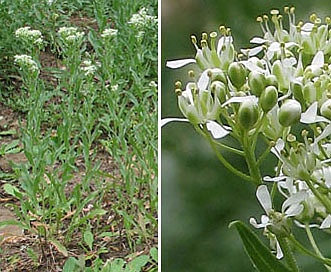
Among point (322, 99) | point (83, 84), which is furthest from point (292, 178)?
point (83, 84)

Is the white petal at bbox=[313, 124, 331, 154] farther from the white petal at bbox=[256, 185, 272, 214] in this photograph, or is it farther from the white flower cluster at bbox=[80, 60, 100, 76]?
the white flower cluster at bbox=[80, 60, 100, 76]

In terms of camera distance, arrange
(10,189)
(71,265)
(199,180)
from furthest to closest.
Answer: (10,189) < (71,265) < (199,180)

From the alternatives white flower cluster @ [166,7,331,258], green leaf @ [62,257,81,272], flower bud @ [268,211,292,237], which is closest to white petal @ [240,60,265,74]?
white flower cluster @ [166,7,331,258]

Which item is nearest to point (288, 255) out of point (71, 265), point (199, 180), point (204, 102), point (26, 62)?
point (204, 102)

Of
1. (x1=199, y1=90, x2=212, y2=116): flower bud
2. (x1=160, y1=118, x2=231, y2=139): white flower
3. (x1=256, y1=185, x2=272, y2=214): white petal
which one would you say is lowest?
(x1=256, y1=185, x2=272, y2=214): white petal

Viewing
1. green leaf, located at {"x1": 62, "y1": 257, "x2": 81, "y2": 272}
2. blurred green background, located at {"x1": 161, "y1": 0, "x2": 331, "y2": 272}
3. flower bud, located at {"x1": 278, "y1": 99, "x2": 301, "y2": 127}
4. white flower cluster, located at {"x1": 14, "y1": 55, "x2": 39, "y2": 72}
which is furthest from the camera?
white flower cluster, located at {"x1": 14, "y1": 55, "x2": 39, "y2": 72}

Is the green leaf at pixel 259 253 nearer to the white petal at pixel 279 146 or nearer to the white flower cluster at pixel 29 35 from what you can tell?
the white petal at pixel 279 146

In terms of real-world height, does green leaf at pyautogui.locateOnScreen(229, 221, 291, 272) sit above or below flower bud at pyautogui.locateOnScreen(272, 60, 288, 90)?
below

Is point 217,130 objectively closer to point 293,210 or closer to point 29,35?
point 293,210

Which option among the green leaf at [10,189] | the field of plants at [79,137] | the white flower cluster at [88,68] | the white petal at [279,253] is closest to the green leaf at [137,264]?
the field of plants at [79,137]

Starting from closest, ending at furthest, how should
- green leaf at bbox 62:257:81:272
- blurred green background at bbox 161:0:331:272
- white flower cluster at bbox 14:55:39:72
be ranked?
1. blurred green background at bbox 161:0:331:272
2. green leaf at bbox 62:257:81:272
3. white flower cluster at bbox 14:55:39:72
